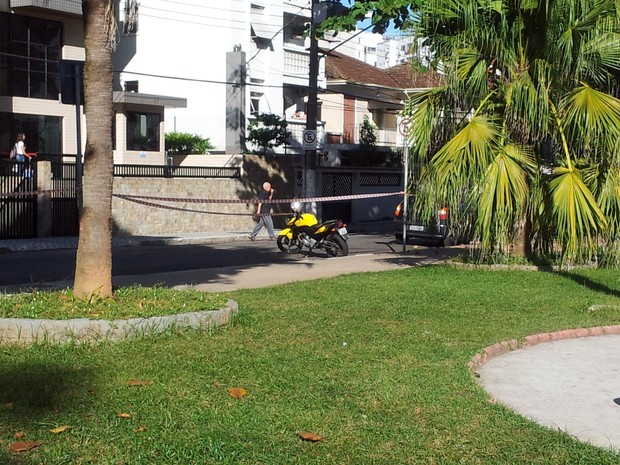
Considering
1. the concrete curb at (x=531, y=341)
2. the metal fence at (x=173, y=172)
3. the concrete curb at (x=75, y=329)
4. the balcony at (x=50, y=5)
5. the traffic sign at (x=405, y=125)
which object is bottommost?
the concrete curb at (x=531, y=341)

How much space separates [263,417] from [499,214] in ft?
26.4

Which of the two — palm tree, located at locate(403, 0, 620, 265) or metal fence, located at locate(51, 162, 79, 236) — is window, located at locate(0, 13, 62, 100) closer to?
metal fence, located at locate(51, 162, 79, 236)

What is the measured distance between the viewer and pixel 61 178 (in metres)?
22.8

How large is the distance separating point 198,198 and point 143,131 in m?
7.17

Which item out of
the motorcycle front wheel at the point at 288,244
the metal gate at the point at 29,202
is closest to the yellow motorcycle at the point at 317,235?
the motorcycle front wheel at the point at 288,244

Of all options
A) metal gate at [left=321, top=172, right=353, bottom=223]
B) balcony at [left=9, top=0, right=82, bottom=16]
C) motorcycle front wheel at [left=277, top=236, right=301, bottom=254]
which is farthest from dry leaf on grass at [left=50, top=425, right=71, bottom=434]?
metal gate at [left=321, top=172, right=353, bottom=223]

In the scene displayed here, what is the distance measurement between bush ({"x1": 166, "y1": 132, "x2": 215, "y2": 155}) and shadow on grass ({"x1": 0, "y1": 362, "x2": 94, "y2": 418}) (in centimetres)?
2937

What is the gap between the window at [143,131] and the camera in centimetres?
3250

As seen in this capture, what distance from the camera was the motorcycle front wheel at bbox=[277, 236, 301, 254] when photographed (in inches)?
737

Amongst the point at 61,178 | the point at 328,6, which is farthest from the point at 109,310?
the point at 328,6

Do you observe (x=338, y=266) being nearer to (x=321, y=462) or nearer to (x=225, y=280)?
(x=225, y=280)

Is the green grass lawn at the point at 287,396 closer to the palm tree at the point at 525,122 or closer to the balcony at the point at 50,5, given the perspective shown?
the palm tree at the point at 525,122

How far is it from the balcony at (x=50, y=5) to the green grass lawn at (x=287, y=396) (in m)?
20.9

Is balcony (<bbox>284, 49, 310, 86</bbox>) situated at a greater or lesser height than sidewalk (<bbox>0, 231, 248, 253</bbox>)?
greater
